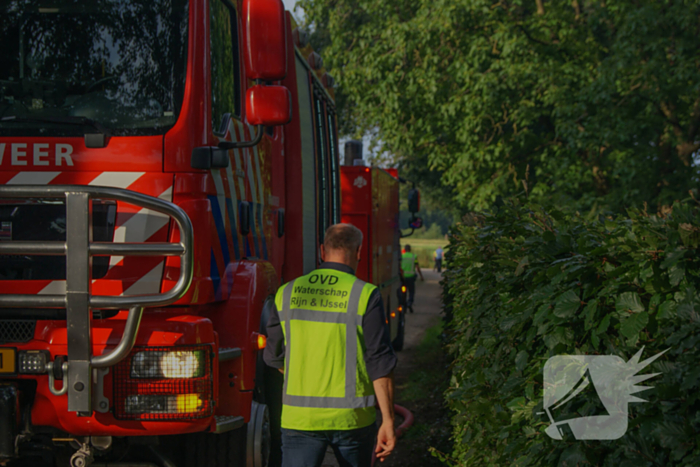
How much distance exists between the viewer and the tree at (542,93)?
12.0m

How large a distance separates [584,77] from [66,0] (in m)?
11.0

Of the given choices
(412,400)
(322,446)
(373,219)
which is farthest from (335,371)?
(373,219)

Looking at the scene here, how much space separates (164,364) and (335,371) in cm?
87

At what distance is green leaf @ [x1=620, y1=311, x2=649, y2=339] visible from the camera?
2029 mm

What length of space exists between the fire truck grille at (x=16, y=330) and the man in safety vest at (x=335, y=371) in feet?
4.44

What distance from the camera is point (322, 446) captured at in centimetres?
327

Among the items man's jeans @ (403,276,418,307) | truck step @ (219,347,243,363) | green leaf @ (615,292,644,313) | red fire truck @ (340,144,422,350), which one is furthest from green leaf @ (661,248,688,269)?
man's jeans @ (403,276,418,307)

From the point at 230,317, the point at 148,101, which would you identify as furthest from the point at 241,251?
the point at 148,101

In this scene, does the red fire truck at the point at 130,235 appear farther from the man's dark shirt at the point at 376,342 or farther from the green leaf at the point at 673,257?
the green leaf at the point at 673,257

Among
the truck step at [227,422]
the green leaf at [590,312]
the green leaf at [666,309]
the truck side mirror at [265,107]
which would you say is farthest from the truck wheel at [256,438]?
the green leaf at [666,309]

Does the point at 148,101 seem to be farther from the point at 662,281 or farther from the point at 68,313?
the point at 662,281

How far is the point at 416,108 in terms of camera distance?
15.0 m

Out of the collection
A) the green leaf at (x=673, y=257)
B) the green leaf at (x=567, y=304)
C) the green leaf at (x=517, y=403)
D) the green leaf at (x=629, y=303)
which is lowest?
the green leaf at (x=517, y=403)

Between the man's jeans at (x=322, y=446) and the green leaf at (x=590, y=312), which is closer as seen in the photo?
the green leaf at (x=590, y=312)
